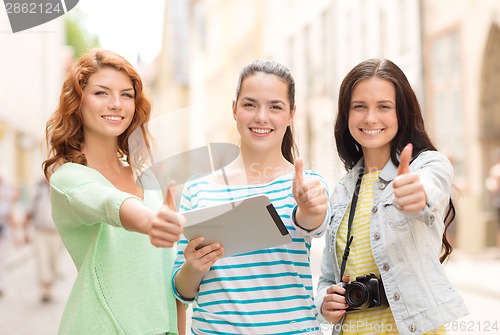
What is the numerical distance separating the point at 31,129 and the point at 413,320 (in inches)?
665

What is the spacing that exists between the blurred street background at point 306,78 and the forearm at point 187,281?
38 cm

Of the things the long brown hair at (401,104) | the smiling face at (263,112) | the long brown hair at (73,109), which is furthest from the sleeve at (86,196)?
the long brown hair at (401,104)

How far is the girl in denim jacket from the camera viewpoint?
185 cm

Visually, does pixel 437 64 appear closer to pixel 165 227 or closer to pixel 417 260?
pixel 417 260

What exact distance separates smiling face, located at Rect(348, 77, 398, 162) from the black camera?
0.40m

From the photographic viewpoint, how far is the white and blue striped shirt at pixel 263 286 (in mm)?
1875

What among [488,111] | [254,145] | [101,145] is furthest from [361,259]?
[488,111]

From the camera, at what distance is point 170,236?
1576 millimetres

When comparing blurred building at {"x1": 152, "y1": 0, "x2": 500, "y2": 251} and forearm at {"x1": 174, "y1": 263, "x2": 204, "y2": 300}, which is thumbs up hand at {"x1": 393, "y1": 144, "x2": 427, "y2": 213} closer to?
forearm at {"x1": 174, "y1": 263, "x2": 204, "y2": 300}

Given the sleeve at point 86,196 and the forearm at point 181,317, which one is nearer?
the sleeve at point 86,196

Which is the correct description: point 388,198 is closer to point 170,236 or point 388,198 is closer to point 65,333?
point 170,236

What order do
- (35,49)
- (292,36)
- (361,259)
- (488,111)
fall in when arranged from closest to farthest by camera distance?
(361,259)
(488,111)
(292,36)
(35,49)

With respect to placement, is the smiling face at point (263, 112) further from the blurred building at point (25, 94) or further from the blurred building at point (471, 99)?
the blurred building at point (25, 94)

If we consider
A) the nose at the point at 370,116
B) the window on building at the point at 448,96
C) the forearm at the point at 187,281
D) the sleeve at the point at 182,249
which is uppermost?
the window on building at the point at 448,96
